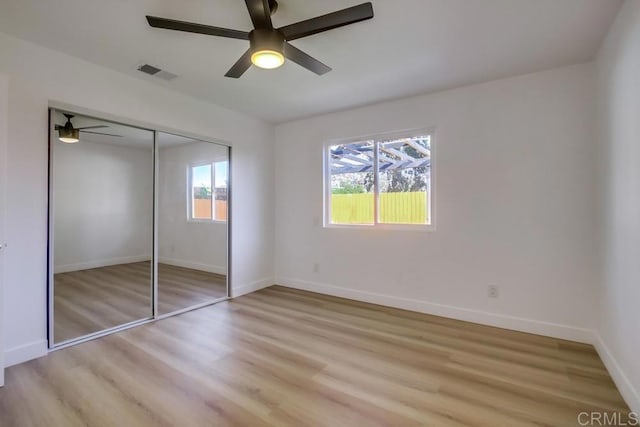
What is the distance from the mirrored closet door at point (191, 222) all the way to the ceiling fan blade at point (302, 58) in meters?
2.03

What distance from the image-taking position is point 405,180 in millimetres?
3711

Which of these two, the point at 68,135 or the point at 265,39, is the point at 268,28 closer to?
the point at 265,39

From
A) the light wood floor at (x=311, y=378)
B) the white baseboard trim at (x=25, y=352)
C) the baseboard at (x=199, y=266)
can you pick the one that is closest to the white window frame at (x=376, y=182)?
the light wood floor at (x=311, y=378)

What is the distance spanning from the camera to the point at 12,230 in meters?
2.36

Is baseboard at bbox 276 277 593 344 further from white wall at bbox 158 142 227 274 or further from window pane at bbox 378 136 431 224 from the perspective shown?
white wall at bbox 158 142 227 274

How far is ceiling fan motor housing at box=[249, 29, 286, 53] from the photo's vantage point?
1854mm

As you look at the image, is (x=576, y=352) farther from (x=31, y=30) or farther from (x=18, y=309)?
(x=31, y=30)

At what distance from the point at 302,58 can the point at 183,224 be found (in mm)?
2662

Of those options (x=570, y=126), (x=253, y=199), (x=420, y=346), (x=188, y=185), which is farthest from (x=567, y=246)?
(x=188, y=185)

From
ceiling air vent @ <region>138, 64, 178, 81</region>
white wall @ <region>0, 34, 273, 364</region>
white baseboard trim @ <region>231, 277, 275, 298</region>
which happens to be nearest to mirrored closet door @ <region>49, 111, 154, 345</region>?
white wall @ <region>0, 34, 273, 364</region>

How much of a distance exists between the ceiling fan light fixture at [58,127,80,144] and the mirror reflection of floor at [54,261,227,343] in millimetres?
1242

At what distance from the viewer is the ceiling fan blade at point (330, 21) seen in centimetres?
165

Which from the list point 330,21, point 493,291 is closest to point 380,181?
point 493,291

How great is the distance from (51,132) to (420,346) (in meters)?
3.74
